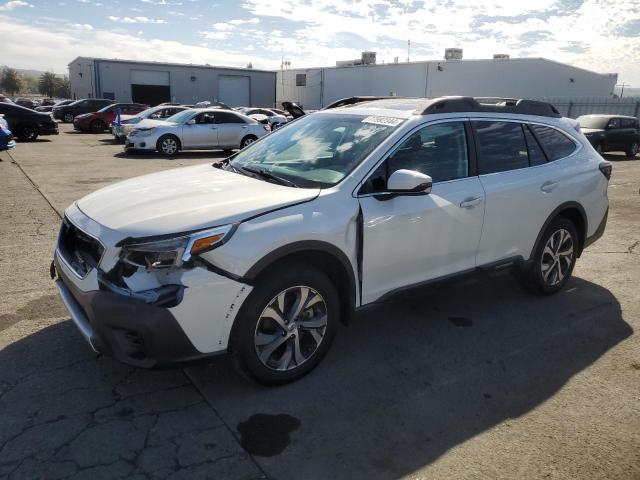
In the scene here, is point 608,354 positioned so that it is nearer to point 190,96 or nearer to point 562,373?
point 562,373

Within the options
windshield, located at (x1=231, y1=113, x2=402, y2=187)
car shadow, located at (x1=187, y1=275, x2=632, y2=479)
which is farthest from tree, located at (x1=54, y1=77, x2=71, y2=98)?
car shadow, located at (x1=187, y1=275, x2=632, y2=479)

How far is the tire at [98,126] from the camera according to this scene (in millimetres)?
25119

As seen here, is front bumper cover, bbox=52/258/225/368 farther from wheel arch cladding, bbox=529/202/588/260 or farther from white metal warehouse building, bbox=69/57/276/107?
white metal warehouse building, bbox=69/57/276/107

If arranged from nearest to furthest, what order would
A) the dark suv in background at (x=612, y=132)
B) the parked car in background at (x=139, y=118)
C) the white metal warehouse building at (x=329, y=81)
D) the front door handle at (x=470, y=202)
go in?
the front door handle at (x=470, y=202)
the dark suv in background at (x=612, y=132)
the parked car in background at (x=139, y=118)
the white metal warehouse building at (x=329, y=81)

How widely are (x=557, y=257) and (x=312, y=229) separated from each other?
2.90 meters

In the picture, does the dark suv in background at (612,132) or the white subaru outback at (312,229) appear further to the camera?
the dark suv in background at (612,132)

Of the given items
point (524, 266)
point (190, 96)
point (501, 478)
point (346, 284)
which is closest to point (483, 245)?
point (524, 266)

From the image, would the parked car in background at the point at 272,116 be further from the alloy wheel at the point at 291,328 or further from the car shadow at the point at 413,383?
the alloy wheel at the point at 291,328

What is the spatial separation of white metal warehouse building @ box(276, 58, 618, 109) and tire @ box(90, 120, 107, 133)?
73.7 ft

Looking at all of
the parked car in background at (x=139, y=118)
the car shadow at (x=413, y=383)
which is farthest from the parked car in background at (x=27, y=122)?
the car shadow at (x=413, y=383)

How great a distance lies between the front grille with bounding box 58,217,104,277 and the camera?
3.00m

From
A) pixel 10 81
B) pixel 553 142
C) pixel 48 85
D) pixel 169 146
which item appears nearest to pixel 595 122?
pixel 169 146

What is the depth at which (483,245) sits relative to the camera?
4.13 meters

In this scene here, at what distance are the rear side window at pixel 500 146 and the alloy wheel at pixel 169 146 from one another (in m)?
13.3
